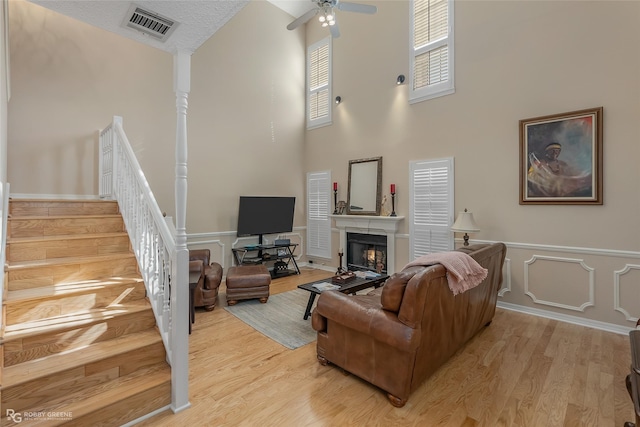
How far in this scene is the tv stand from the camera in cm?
529

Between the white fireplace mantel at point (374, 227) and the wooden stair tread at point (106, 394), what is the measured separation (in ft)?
12.4

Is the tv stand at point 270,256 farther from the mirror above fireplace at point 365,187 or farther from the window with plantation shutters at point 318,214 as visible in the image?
the mirror above fireplace at point 365,187

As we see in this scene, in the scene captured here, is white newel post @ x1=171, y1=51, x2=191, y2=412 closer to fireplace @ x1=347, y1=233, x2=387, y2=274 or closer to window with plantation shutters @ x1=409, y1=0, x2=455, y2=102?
fireplace @ x1=347, y1=233, x2=387, y2=274

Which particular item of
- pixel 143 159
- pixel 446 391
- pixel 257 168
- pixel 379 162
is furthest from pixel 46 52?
pixel 446 391

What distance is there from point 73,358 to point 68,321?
0.26 metres

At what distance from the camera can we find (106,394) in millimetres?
1812

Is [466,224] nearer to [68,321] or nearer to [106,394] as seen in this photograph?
[106,394]

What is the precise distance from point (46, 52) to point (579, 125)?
635 centimetres

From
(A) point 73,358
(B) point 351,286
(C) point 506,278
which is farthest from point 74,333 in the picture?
(C) point 506,278

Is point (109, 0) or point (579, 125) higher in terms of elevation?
point (109, 0)

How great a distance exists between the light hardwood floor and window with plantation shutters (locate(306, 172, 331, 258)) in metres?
3.18

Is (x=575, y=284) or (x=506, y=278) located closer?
(x=575, y=284)

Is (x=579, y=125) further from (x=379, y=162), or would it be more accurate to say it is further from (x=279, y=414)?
(x=279, y=414)

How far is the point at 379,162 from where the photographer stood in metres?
5.23
